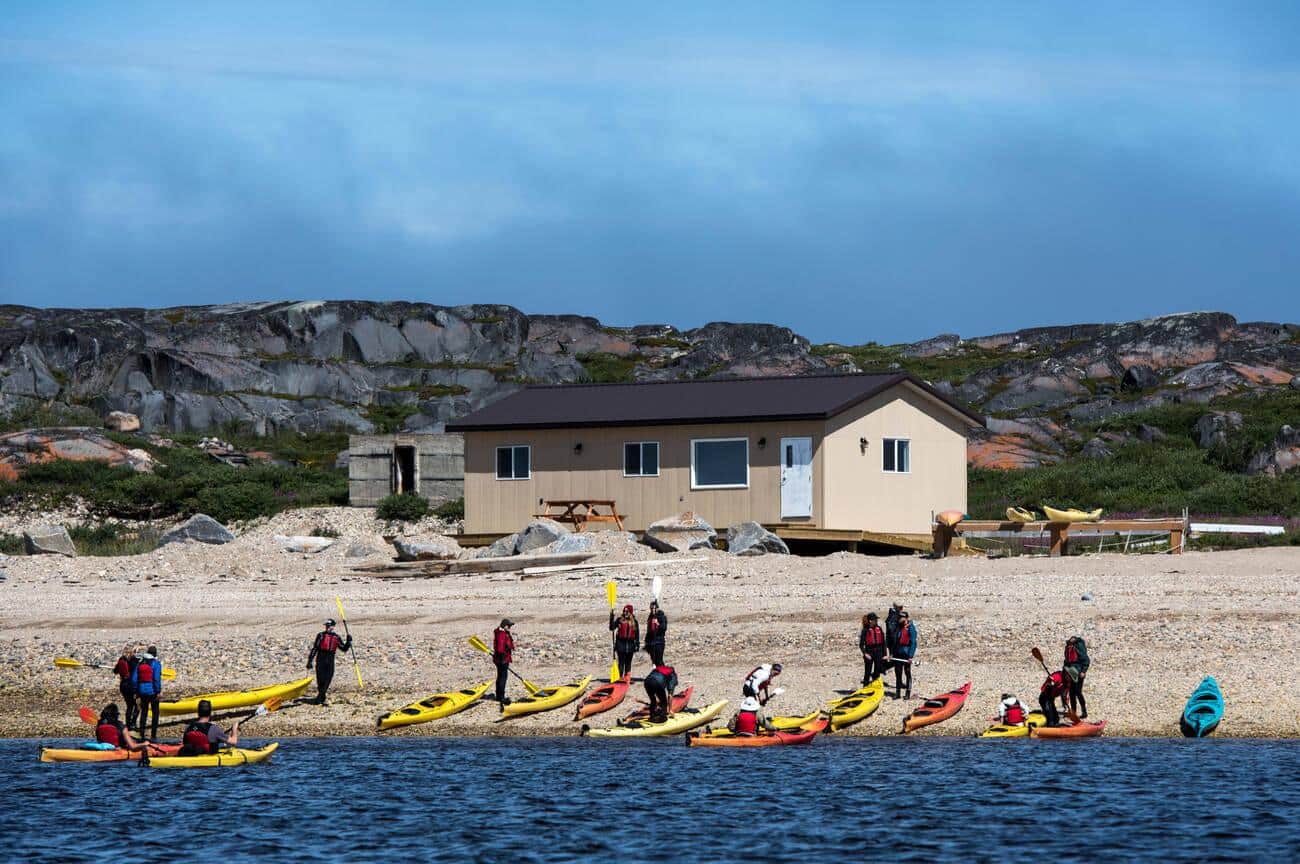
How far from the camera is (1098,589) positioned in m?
31.2

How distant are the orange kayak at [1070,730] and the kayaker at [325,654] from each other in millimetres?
10191

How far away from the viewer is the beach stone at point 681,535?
128 feet

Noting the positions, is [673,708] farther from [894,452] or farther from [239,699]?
[894,452]

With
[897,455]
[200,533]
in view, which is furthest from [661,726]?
[200,533]

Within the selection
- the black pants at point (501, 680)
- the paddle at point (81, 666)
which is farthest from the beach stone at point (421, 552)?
the black pants at point (501, 680)

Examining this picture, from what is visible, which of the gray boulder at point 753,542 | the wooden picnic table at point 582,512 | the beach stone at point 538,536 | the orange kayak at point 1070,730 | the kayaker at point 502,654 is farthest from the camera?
the wooden picnic table at point 582,512

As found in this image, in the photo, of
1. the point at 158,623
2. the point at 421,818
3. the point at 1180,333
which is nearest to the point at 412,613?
the point at 158,623

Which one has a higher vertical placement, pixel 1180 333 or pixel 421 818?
pixel 1180 333

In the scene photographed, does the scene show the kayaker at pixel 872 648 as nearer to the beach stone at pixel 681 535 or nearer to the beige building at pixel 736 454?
the beach stone at pixel 681 535

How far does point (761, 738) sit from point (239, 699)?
321 inches

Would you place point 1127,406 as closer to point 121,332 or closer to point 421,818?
point 121,332

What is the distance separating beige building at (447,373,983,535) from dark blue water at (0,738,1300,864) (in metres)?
17.2

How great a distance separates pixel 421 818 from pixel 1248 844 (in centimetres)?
953

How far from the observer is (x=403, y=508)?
50.4 m
